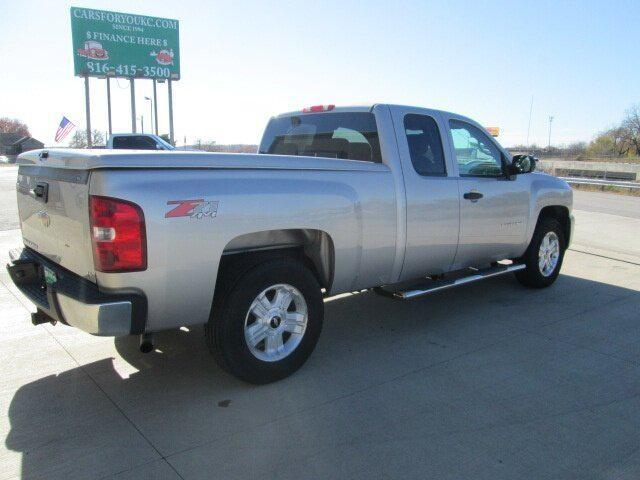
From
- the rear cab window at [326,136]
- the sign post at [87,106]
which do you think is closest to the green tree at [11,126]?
the sign post at [87,106]

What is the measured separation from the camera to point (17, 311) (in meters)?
5.18

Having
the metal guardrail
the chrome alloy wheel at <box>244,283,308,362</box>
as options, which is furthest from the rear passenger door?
the metal guardrail

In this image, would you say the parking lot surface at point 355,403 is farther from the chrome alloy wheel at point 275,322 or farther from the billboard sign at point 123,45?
the billboard sign at point 123,45

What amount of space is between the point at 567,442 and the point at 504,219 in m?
2.74

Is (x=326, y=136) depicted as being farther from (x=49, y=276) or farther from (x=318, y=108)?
(x=49, y=276)

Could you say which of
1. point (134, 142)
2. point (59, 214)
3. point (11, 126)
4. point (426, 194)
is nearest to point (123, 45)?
point (134, 142)

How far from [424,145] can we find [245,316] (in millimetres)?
2293

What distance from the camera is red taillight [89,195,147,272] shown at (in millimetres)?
2820

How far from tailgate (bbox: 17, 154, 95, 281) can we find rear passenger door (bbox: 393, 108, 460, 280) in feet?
7.88

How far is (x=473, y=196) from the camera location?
4.88 meters

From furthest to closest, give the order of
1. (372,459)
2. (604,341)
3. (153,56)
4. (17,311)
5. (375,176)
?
(153,56), (17,311), (604,341), (375,176), (372,459)

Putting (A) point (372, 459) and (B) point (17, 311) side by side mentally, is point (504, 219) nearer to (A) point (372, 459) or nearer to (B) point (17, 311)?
(A) point (372, 459)

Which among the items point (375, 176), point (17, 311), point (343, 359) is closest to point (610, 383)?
point (343, 359)

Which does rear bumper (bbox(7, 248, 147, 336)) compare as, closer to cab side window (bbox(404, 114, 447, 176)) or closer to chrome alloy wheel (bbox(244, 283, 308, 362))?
chrome alloy wheel (bbox(244, 283, 308, 362))
